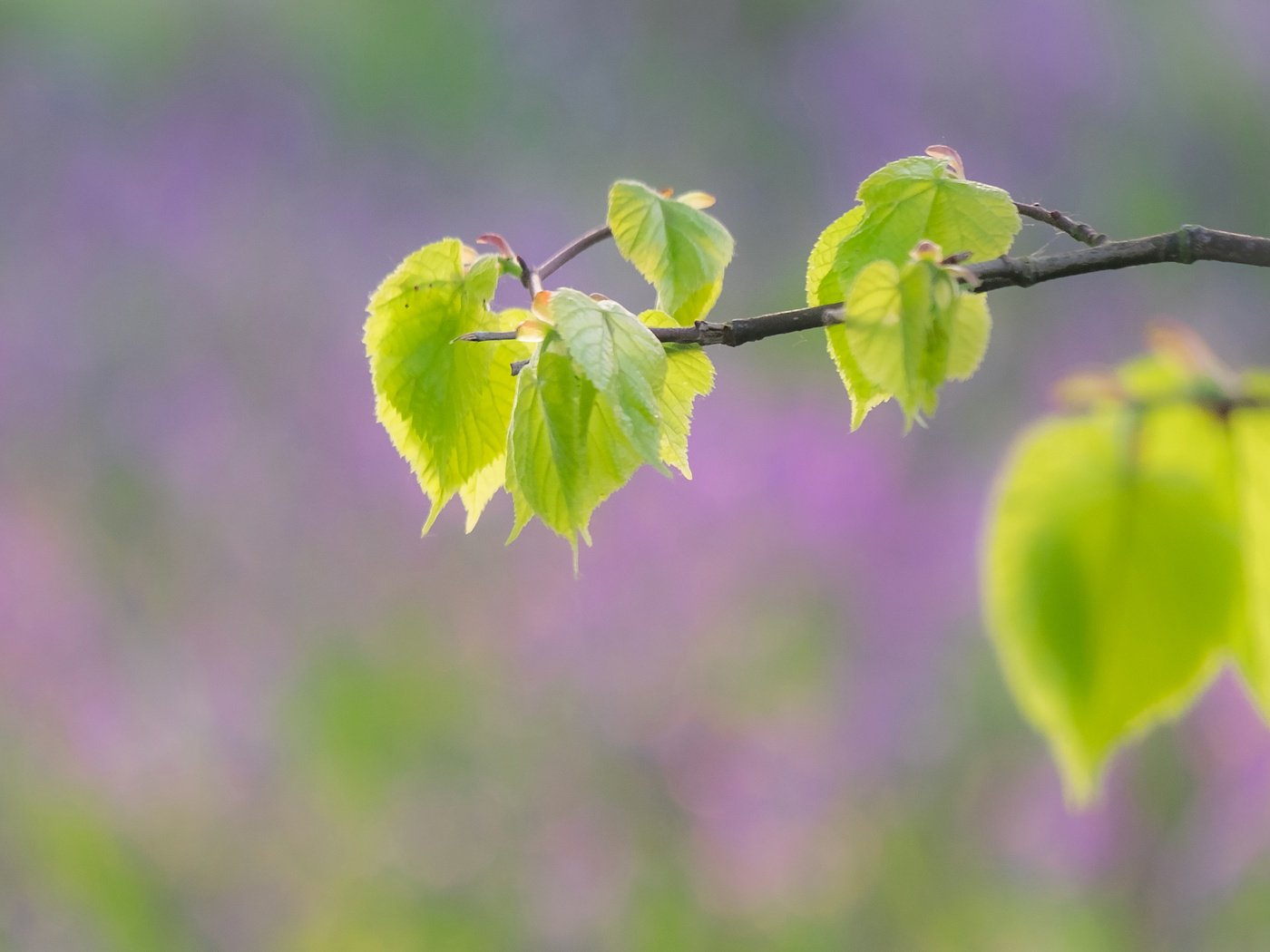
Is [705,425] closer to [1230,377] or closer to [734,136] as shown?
[734,136]

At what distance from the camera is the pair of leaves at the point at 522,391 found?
19 cm

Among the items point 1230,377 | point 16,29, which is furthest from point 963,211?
point 16,29

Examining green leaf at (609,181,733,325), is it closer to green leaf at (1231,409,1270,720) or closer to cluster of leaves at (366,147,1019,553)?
cluster of leaves at (366,147,1019,553)

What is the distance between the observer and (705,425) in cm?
140

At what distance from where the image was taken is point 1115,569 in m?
0.18

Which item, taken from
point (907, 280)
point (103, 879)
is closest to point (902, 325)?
point (907, 280)

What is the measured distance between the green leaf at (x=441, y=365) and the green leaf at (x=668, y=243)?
3cm

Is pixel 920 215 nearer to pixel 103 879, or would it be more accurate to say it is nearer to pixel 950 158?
A: pixel 950 158

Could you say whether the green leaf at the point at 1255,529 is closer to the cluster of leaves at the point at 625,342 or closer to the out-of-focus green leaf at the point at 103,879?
the cluster of leaves at the point at 625,342

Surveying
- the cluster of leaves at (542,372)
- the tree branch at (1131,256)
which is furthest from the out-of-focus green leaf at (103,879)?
the tree branch at (1131,256)

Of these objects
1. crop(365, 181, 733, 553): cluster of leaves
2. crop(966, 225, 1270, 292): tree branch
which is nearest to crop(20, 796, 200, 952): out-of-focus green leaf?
crop(365, 181, 733, 553): cluster of leaves

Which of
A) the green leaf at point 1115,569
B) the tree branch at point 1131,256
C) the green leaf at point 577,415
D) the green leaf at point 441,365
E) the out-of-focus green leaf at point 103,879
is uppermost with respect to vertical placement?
the green leaf at point 441,365

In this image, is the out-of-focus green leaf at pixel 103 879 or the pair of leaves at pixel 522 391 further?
the out-of-focus green leaf at pixel 103 879

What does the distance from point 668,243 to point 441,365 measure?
56 millimetres
